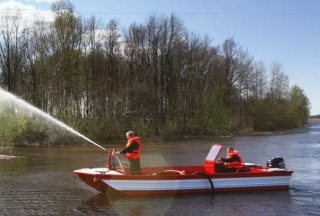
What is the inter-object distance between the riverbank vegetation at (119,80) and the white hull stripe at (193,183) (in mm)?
28078

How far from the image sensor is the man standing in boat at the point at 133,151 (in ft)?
52.5

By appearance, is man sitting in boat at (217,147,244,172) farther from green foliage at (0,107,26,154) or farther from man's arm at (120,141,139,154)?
green foliage at (0,107,26,154)

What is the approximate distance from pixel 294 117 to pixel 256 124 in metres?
16.6

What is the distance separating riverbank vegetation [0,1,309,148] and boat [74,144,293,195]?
27.4 meters

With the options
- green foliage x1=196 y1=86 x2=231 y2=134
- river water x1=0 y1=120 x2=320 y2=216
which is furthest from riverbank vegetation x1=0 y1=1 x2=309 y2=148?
river water x1=0 y1=120 x2=320 y2=216

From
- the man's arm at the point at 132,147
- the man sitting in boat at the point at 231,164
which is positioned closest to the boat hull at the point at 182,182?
the man sitting in boat at the point at 231,164

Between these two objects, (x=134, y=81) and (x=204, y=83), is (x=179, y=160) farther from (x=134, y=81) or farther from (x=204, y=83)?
(x=204, y=83)

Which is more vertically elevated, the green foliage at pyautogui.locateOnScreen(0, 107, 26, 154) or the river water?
the green foliage at pyautogui.locateOnScreen(0, 107, 26, 154)

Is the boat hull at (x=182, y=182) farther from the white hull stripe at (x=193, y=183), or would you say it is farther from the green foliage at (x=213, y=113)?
the green foliage at (x=213, y=113)

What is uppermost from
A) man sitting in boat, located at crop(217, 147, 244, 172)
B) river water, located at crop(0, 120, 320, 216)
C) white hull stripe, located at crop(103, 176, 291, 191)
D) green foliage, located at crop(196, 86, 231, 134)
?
green foliage, located at crop(196, 86, 231, 134)

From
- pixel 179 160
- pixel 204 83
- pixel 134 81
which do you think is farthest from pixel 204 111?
pixel 179 160

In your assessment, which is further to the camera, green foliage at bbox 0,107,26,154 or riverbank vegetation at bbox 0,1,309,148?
riverbank vegetation at bbox 0,1,309,148

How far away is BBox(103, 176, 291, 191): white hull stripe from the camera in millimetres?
15750

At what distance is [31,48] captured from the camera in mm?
55000
